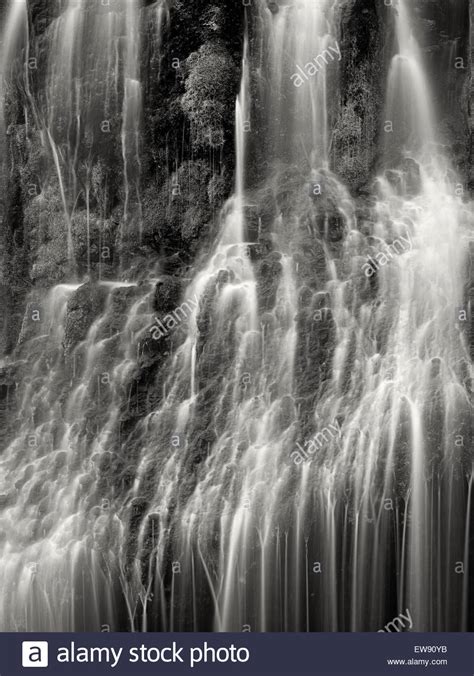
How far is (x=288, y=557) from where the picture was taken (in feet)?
33.4

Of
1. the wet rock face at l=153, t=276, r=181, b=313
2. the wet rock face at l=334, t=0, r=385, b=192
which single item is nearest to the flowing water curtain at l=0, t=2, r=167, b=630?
the wet rock face at l=153, t=276, r=181, b=313

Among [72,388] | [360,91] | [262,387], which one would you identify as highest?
[360,91]

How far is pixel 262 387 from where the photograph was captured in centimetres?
1095

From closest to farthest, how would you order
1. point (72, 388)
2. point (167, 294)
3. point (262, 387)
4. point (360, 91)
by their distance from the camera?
point (262, 387) < point (72, 388) < point (167, 294) < point (360, 91)

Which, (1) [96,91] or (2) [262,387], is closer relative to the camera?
(2) [262,387]

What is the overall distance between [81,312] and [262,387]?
8.09 feet

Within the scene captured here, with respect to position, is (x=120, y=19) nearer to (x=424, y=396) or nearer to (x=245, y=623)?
(x=424, y=396)

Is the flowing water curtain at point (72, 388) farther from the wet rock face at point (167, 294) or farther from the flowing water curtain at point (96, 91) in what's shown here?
the wet rock face at point (167, 294)

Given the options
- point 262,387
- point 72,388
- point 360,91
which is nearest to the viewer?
point 262,387

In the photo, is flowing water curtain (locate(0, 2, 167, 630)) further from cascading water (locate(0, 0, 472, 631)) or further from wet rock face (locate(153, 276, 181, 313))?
wet rock face (locate(153, 276, 181, 313))

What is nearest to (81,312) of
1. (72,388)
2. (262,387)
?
(72,388)

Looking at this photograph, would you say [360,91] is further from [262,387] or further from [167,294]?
[262,387]

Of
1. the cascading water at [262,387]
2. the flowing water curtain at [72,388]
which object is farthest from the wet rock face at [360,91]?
the flowing water curtain at [72,388]

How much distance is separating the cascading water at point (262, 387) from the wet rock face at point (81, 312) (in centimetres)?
3
